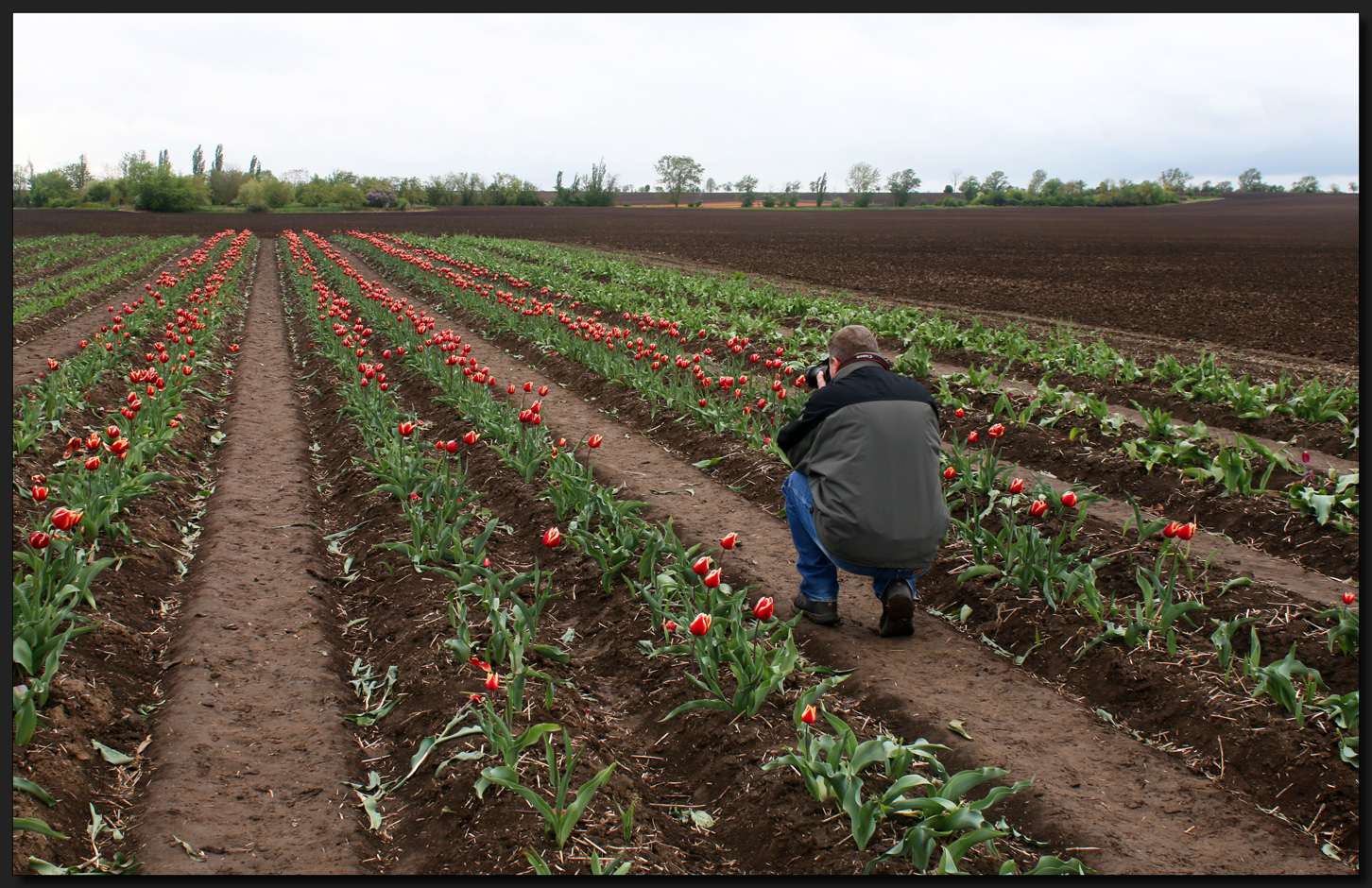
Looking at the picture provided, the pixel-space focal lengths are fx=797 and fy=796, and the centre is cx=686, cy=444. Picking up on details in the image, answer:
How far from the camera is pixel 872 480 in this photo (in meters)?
3.95

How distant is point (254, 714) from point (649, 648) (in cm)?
178

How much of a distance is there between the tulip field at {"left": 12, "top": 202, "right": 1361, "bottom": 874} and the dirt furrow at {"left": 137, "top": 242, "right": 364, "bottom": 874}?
0.06 feet

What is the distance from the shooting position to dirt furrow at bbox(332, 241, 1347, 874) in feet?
9.20

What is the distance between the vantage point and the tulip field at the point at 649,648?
2795 millimetres

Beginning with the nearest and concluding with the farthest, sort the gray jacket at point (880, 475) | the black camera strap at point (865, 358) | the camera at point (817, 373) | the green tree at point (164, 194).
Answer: the gray jacket at point (880, 475), the black camera strap at point (865, 358), the camera at point (817, 373), the green tree at point (164, 194)

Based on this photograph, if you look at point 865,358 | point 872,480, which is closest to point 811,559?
point 872,480

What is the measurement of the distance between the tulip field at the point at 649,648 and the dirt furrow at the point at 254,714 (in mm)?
17

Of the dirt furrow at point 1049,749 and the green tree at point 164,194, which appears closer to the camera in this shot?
the dirt furrow at point 1049,749

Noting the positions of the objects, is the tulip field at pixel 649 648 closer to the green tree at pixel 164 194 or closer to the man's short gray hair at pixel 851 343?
the man's short gray hair at pixel 851 343

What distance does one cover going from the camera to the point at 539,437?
6.16m

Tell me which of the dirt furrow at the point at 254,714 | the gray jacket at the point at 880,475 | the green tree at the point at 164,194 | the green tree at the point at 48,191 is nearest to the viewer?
the dirt furrow at the point at 254,714

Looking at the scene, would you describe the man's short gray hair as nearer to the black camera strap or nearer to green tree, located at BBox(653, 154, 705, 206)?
the black camera strap

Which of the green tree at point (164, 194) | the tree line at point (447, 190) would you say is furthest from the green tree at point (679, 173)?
the green tree at point (164, 194)

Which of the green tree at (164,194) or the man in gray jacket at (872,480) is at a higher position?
the green tree at (164,194)
